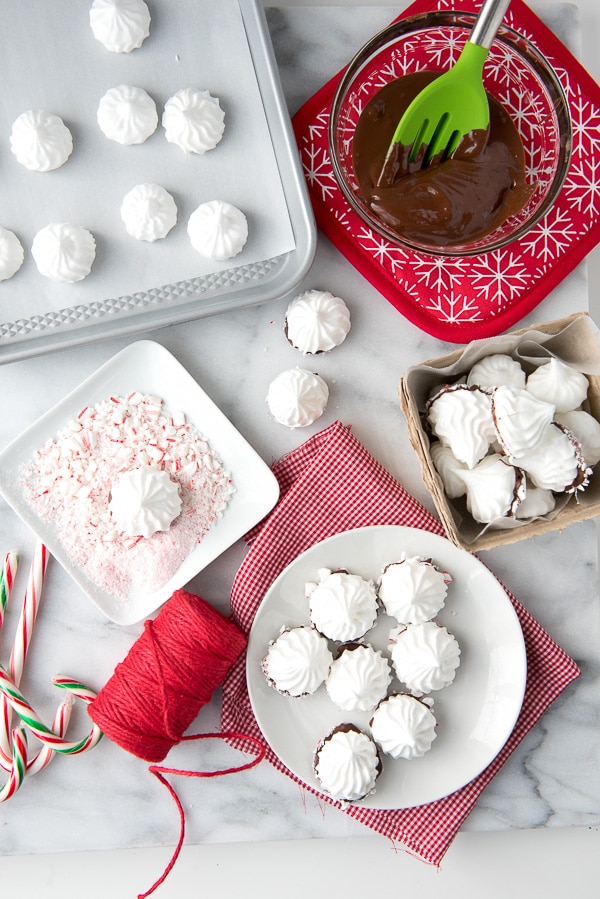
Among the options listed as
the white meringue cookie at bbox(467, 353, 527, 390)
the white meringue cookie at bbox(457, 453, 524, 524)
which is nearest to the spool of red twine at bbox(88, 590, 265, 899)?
the white meringue cookie at bbox(457, 453, 524, 524)

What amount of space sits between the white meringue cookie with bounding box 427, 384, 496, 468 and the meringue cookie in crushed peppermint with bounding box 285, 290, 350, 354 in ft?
0.80

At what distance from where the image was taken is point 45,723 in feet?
4.07

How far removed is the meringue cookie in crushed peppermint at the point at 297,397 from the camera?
119 centimetres

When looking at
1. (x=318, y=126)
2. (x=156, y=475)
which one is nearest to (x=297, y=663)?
(x=156, y=475)

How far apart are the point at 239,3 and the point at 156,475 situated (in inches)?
29.0

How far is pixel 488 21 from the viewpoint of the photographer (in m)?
0.96

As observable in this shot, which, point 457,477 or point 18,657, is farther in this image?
point 18,657

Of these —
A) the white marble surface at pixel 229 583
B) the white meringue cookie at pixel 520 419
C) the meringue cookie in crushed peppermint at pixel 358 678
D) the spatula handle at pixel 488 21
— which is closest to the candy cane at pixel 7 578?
the white marble surface at pixel 229 583

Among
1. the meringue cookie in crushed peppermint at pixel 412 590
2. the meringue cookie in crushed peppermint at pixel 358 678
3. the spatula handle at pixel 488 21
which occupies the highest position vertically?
the spatula handle at pixel 488 21

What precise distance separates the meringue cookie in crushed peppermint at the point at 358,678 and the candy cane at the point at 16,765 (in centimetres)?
50

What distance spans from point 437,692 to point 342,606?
236 mm

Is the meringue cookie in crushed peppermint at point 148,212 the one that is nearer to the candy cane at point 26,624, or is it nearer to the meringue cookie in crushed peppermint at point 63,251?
the meringue cookie in crushed peppermint at point 63,251

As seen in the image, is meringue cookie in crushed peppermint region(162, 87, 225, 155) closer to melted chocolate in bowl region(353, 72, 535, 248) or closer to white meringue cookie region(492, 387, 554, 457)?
melted chocolate in bowl region(353, 72, 535, 248)

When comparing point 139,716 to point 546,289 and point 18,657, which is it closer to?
point 18,657
